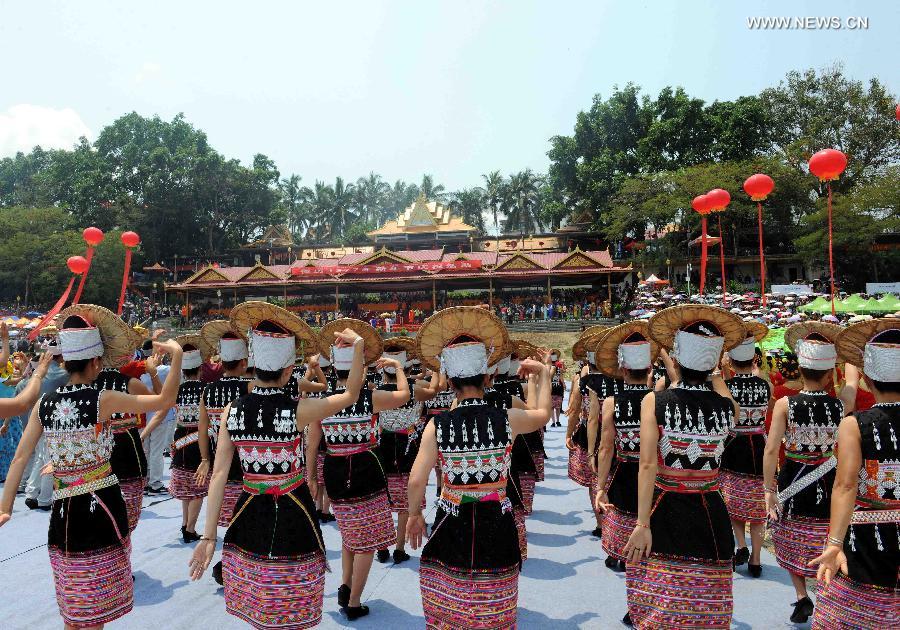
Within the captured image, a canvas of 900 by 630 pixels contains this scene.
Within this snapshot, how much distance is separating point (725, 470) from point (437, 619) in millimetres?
3240

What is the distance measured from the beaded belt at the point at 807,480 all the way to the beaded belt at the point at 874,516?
0.88 m

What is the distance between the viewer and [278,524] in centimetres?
311

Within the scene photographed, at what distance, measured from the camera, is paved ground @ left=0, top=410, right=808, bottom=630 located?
4.20 meters

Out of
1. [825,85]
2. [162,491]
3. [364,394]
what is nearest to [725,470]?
[364,394]

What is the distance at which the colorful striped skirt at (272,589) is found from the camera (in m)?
3.06

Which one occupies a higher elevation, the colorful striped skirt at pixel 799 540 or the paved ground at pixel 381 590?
the colorful striped skirt at pixel 799 540

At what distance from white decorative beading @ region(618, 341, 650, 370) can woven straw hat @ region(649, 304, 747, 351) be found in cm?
102

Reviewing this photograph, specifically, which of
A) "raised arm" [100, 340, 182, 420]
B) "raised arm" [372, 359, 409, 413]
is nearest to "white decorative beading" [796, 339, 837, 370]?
"raised arm" [372, 359, 409, 413]

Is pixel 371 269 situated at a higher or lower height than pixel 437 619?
higher

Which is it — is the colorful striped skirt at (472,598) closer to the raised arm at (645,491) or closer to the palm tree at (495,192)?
the raised arm at (645,491)

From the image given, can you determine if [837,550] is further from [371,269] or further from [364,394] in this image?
[371,269]

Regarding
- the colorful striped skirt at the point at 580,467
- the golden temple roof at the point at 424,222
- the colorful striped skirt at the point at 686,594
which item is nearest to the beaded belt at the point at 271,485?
the colorful striped skirt at the point at 686,594

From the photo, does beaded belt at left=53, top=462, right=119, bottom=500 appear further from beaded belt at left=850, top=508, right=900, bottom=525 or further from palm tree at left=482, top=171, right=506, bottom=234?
palm tree at left=482, top=171, right=506, bottom=234

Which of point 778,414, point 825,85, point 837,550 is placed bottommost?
point 837,550
